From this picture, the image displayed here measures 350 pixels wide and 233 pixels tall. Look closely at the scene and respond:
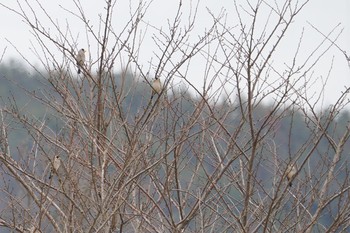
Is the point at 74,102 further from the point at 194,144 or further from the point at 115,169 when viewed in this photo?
the point at 194,144

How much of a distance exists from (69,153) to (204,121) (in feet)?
3.93

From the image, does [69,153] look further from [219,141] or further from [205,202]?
[219,141]

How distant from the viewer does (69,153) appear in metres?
7.31

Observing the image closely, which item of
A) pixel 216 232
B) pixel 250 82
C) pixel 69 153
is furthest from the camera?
pixel 216 232

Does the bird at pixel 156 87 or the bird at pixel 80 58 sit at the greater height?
the bird at pixel 80 58

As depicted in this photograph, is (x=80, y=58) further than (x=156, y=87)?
Yes

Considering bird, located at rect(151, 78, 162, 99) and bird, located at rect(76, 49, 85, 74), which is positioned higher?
bird, located at rect(76, 49, 85, 74)

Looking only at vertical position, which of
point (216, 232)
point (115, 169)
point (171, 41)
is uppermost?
point (171, 41)

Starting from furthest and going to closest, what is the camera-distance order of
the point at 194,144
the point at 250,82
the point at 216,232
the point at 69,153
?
the point at 216,232 < the point at 194,144 < the point at 69,153 < the point at 250,82

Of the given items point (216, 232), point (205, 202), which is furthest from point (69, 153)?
point (216, 232)

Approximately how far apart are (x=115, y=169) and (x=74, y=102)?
653mm

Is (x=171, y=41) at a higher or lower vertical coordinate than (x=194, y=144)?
higher

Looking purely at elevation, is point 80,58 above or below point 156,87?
above

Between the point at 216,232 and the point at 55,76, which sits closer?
the point at 55,76
